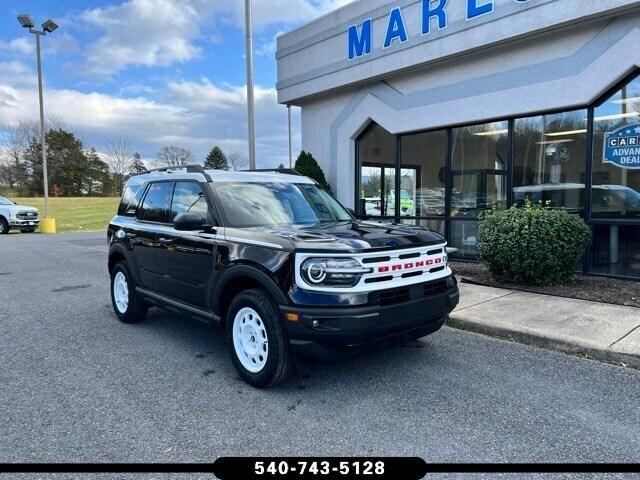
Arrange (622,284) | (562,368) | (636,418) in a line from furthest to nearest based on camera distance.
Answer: (622,284), (562,368), (636,418)

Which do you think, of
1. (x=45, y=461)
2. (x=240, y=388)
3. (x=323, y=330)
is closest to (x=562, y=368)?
(x=323, y=330)

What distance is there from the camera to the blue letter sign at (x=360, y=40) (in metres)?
11.1

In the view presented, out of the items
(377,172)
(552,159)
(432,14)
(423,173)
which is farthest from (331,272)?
(377,172)

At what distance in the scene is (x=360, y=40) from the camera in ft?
37.0

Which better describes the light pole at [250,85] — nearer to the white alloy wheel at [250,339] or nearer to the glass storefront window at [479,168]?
the glass storefront window at [479,168]

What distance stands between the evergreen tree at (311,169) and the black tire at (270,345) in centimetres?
904

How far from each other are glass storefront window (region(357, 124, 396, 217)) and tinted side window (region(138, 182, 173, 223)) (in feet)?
23.7

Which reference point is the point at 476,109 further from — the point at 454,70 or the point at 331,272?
the point at 331,272

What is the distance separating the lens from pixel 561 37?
8.13 m

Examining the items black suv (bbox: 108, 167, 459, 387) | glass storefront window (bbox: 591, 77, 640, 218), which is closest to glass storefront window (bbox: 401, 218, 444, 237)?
glass storefront window (bbox: 591, 77, 640, 218)

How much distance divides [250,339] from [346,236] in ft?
4.07

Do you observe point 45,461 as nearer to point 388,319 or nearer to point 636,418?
point 388,319

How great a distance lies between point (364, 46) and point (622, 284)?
7615 millimetres

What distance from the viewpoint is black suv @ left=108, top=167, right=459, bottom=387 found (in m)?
3.59
